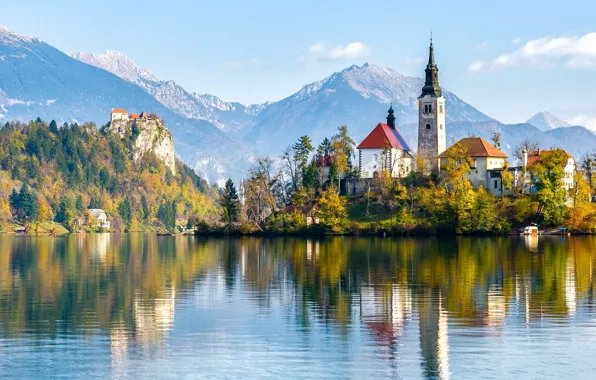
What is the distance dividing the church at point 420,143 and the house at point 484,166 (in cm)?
641

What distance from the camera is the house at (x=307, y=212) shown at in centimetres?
14550

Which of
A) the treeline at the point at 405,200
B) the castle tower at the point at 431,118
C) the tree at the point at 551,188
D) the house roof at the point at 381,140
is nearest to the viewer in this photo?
the tree at the point at 551,188

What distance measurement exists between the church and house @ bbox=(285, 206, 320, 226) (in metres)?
14.0

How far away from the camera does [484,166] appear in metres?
151

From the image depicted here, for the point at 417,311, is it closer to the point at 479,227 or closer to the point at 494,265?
the point at 494,265

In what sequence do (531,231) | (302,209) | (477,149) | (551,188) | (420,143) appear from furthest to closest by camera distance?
(420,143), (477,149), (302,209), (551,188), (531,231)

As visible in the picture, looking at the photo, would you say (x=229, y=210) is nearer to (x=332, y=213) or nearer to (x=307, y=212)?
(x=307, y=212)

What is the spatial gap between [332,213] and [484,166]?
25467 millimetres

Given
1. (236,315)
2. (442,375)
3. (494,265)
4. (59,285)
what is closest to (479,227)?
(494,265)

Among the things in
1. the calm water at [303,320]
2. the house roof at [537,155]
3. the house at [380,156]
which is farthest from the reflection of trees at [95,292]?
the house at [380,156]

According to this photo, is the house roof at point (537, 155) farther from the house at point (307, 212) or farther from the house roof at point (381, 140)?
the house at point (307, 212)

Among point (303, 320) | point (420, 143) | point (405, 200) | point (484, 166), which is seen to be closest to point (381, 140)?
point (420, 143)

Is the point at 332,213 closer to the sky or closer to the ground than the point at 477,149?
closer to the ground

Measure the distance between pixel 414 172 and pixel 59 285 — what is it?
98.3 metres
